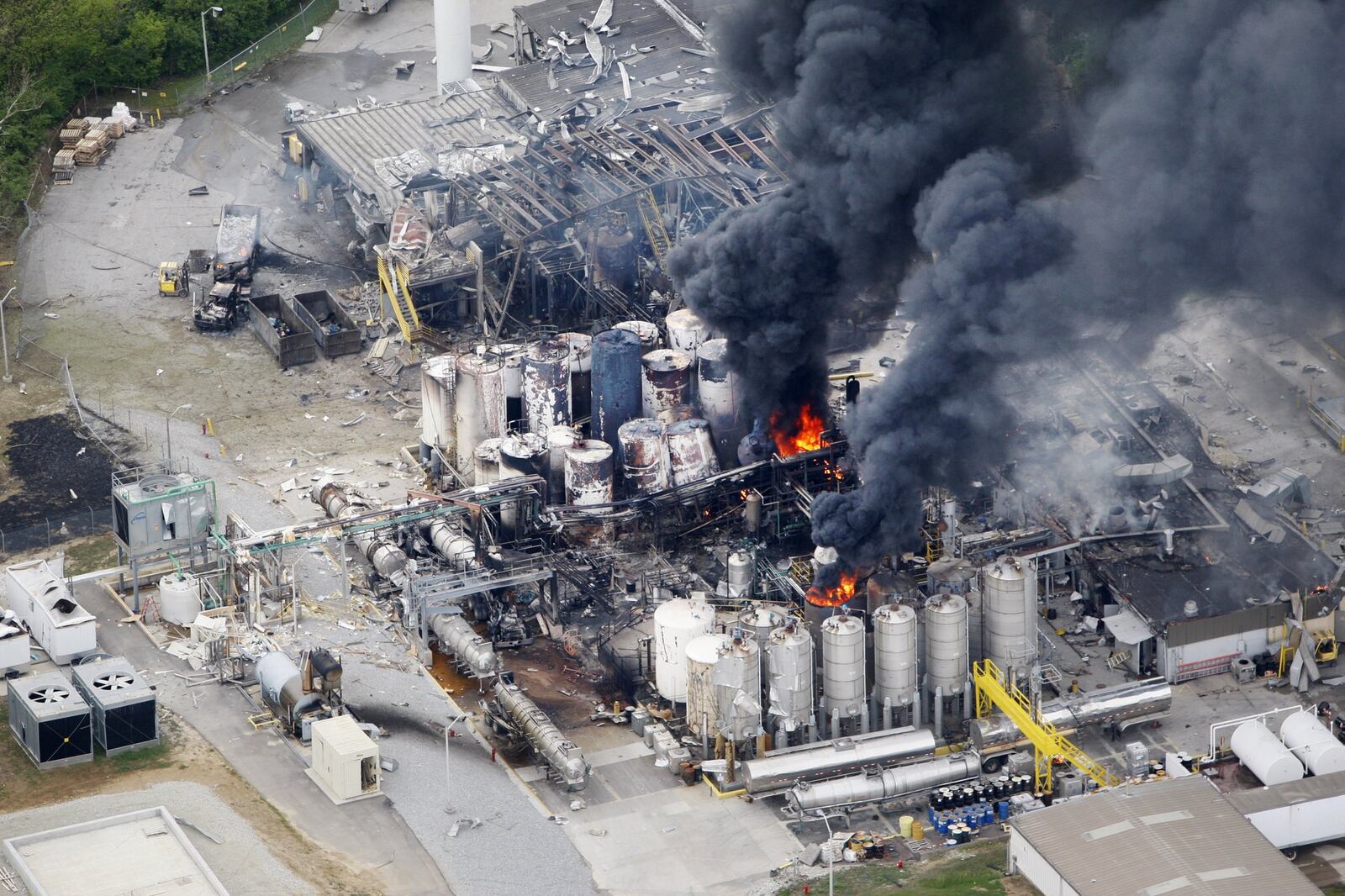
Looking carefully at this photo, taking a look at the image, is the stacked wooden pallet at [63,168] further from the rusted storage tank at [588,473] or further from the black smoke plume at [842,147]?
the rusted storage tank at [588,473]

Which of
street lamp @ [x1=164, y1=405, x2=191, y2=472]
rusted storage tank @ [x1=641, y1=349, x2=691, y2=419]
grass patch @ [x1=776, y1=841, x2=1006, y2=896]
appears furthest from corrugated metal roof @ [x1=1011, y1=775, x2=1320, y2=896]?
street lamp @ [x1=164, y1=405, x2=191, y2=472]

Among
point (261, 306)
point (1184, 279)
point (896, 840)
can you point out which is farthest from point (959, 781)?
point (261, 306)

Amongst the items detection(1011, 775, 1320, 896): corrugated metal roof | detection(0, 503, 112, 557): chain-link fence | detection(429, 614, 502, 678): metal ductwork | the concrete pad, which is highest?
detection(0, 503, 112, 557): chain-link fence

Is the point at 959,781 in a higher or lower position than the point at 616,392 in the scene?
lower

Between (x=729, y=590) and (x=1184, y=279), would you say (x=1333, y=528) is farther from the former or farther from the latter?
(x=729, y=590)

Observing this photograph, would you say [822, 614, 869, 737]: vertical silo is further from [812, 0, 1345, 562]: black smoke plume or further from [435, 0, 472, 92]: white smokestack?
[435, 0, 472, 92]: white smokestack

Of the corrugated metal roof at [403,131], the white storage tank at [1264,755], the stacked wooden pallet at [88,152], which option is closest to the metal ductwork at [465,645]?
the white storage tank at [1264,755]

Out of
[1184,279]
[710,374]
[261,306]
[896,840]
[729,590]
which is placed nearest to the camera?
[896,840]

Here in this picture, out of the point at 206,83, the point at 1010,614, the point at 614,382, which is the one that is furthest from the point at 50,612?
the point at 206,83
